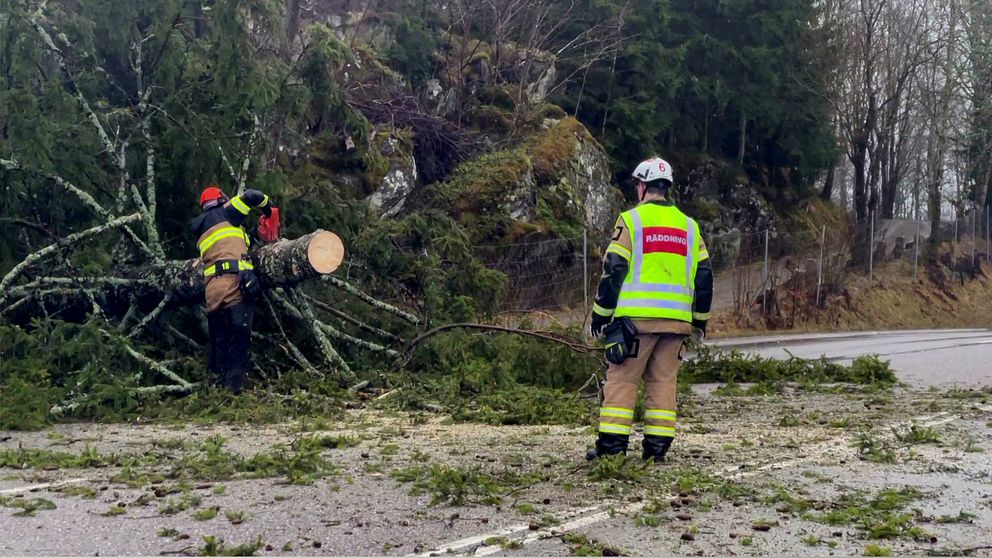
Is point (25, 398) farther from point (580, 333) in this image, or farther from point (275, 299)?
point (580, 333)

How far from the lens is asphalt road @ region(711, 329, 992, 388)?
12.6 metres

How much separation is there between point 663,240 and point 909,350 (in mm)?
12510

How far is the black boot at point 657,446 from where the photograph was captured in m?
6.45

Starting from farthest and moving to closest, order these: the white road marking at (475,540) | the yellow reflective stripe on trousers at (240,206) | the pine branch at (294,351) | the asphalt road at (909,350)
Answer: the asphalt road at (909,350), the pine branch at (294,351), the yellow reflective stripe on trousers at (240,206), the white road marking at (475,540)

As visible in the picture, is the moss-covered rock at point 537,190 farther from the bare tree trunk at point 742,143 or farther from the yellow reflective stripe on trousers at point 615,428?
the yellow reflective stripe on trousers at point 615,428

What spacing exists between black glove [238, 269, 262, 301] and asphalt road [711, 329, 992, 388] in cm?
621

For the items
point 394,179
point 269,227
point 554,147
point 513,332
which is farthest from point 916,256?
point 269,227

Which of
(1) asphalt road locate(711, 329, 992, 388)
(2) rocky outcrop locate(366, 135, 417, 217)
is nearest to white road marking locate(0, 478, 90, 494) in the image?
(1) asphalt road locate(711, 329, 992, 388)

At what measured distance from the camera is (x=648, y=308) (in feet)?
21.2

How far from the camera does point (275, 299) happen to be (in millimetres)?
10398

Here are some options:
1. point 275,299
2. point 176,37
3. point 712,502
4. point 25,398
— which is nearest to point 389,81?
point 176,37

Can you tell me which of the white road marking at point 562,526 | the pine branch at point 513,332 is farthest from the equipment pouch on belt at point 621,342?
the pine branch at point 513,332

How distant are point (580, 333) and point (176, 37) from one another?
5212 mm

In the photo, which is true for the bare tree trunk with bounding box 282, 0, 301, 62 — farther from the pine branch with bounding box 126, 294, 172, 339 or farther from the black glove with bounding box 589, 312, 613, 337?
the black glove with bounding box 589, 312, 613, 337
